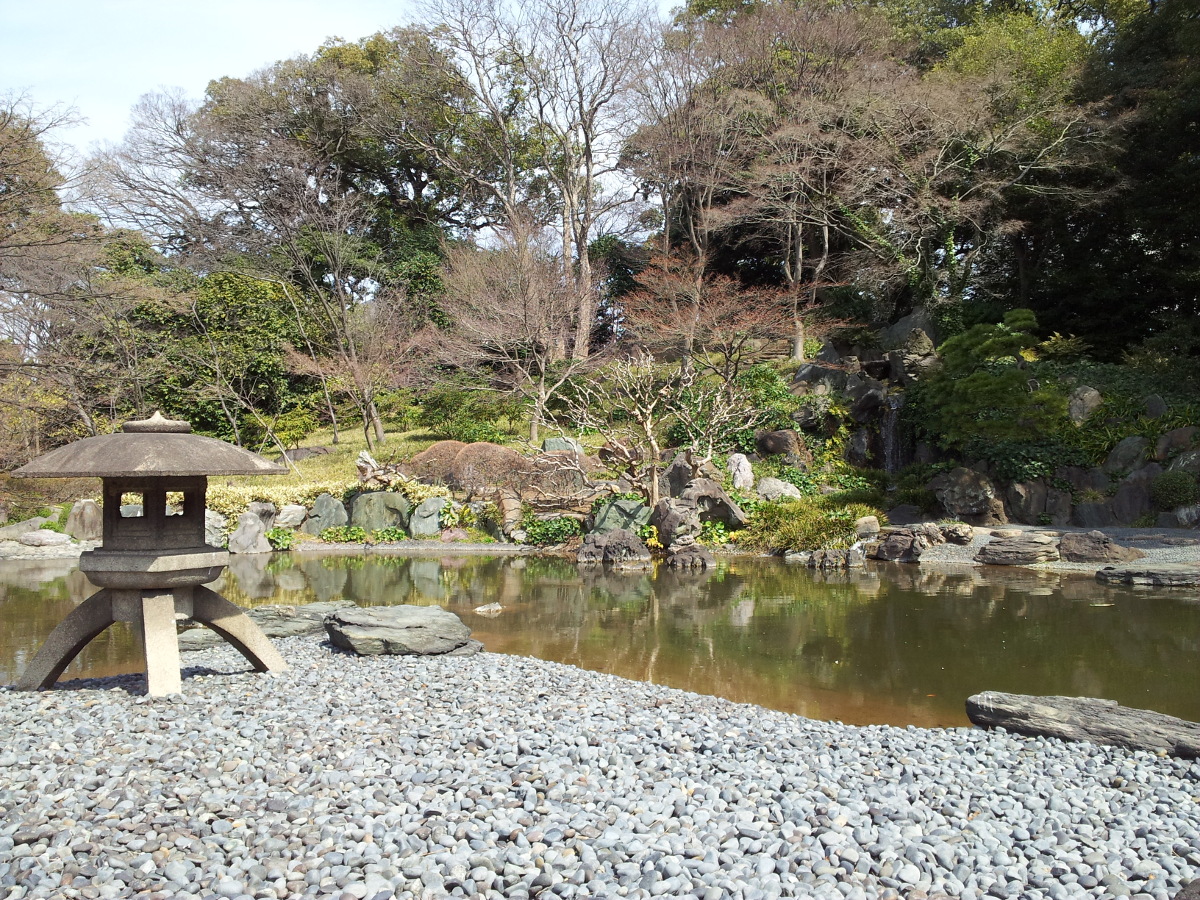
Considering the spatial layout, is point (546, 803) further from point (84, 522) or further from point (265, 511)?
point (84, 522)

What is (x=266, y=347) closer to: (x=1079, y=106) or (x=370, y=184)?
(x=370, y=184)

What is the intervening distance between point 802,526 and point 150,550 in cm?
916

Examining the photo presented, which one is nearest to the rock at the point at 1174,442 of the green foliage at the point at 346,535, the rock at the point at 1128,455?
the rock at the point at 1128,455

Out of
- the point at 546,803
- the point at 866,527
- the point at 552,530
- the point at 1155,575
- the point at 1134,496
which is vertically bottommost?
the point at 552,530

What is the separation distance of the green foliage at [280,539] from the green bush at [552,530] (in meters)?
4.01

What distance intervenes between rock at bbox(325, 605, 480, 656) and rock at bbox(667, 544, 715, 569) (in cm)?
533

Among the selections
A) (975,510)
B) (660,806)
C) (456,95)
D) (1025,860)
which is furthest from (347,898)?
(456,95)

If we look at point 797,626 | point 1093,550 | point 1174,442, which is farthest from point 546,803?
point 1174,442

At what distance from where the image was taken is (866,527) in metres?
12.1

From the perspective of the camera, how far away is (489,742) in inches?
155

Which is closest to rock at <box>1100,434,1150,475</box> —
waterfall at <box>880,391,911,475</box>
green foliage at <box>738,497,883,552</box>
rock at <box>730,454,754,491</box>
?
waterfall at <box>880,391,911,475</box>

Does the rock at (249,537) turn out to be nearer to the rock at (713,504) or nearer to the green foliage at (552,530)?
the green foliage at (552,530)

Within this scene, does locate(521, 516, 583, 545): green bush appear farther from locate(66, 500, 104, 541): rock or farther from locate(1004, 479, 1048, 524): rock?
locate(66, 500, 104, 541): rock

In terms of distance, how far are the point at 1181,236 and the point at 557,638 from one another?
15.5 meters
